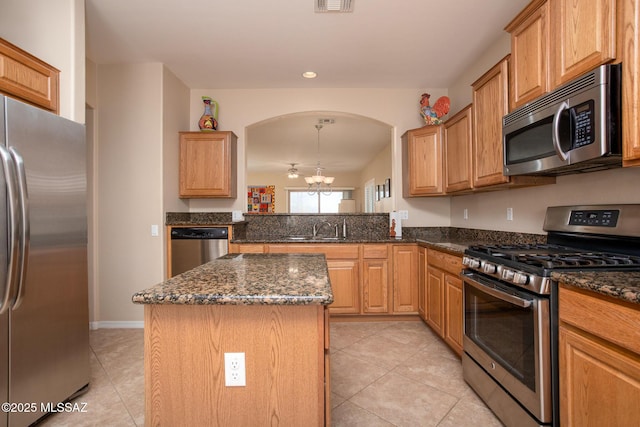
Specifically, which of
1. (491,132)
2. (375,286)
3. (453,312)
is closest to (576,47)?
(491,132)

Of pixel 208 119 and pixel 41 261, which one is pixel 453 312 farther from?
pixel 208 119

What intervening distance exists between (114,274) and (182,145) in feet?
5.04

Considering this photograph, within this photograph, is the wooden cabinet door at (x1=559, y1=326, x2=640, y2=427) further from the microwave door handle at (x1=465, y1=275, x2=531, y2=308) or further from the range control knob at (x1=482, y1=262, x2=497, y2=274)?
the range control knob at (x1=482, y1=262, x2=497, y2=274)

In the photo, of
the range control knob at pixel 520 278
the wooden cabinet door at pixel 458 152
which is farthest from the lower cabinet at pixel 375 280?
the range control knob at pixel 520 278

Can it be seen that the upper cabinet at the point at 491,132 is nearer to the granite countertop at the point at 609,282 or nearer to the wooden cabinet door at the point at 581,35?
the wooden cabinet door at the point at 581,35

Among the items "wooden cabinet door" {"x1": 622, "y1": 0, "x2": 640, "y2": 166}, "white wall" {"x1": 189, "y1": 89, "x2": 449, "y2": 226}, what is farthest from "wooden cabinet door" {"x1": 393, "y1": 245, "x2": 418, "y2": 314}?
"wooden cabinet door" {"x1": 622, "y1": 0, "x2": 640, "y2": 166}

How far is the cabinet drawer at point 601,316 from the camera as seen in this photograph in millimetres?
1023

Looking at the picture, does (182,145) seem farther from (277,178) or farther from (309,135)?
(277,178)

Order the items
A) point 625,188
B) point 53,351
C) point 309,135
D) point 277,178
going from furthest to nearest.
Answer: point 277,178 < point 309,135 < point 53,351 < point 625,188

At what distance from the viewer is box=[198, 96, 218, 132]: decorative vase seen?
3.54m

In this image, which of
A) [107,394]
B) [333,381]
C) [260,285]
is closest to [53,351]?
[107,394]

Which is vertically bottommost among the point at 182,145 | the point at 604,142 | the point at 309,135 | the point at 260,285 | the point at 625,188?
the point at 260,285

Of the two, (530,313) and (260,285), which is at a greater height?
(260,285)

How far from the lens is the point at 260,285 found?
1149 mm
